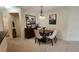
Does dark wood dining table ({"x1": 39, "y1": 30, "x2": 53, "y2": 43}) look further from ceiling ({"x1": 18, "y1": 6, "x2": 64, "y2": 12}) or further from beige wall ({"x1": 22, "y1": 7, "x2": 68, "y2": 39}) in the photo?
ceiling ({"x1": 18, "y1": 6, "x2": 64, "y2": 12})

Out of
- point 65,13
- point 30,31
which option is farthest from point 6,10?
point 65,13

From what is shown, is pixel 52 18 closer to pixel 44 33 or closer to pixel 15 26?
pixel 44 33

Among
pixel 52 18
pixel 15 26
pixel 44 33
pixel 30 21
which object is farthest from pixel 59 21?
pixel 15 26

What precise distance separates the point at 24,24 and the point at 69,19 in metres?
0.66

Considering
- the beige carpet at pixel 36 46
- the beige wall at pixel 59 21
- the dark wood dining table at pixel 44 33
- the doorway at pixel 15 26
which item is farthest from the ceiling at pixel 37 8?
the beige carpet at pixel 36 46

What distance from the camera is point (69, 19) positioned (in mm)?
1538

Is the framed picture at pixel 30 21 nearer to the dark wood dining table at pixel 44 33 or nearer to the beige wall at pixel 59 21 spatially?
the beige wall at pixel 59 21

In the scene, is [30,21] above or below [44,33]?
above

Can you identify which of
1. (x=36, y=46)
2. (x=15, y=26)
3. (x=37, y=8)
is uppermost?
(x=37, y=8)

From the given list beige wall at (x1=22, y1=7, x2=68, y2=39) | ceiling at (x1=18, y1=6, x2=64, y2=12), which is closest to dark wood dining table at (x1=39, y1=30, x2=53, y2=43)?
beige wall at (x1=22, y1=7, x2=68, y2=39)

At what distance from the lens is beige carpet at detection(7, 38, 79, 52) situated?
155 cm

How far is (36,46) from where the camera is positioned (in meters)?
1.60

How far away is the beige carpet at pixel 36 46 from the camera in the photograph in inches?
60.9
